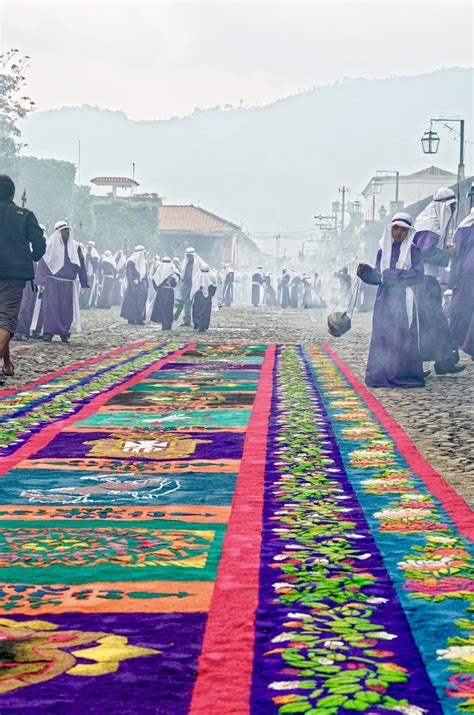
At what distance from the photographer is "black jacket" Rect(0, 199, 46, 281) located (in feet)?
34.2

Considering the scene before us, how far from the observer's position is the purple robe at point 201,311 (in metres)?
21.0

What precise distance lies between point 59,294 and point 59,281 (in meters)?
0.26

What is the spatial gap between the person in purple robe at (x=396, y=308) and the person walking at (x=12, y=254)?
9.84ft

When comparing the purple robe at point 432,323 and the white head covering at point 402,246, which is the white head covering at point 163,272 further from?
the white head covering at point 402,246

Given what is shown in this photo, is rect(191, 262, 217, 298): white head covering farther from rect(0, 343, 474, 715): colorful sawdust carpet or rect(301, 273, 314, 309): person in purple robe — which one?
rect(301, 273, 314, 309): person in purple robe

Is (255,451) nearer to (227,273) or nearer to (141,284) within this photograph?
(141,284)

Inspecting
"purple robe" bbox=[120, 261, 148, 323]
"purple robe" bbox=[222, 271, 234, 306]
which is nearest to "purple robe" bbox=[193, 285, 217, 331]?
"purple robe" bbox=[120, 261, 148, 323]

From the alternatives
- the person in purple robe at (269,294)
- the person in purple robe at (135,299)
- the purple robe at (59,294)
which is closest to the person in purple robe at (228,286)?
the person in purple robe at (269,294)

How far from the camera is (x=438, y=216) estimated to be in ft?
37.3

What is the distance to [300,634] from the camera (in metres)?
3.06

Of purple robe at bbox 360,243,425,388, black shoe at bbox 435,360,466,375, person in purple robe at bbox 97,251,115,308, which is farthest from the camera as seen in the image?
person in purple robe at bbox 97,251,115,308

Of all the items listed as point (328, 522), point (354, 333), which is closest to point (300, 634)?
point (328, 522)

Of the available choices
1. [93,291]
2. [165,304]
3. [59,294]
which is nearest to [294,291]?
[93,291]

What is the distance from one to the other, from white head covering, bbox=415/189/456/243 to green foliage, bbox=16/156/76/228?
4106cm
